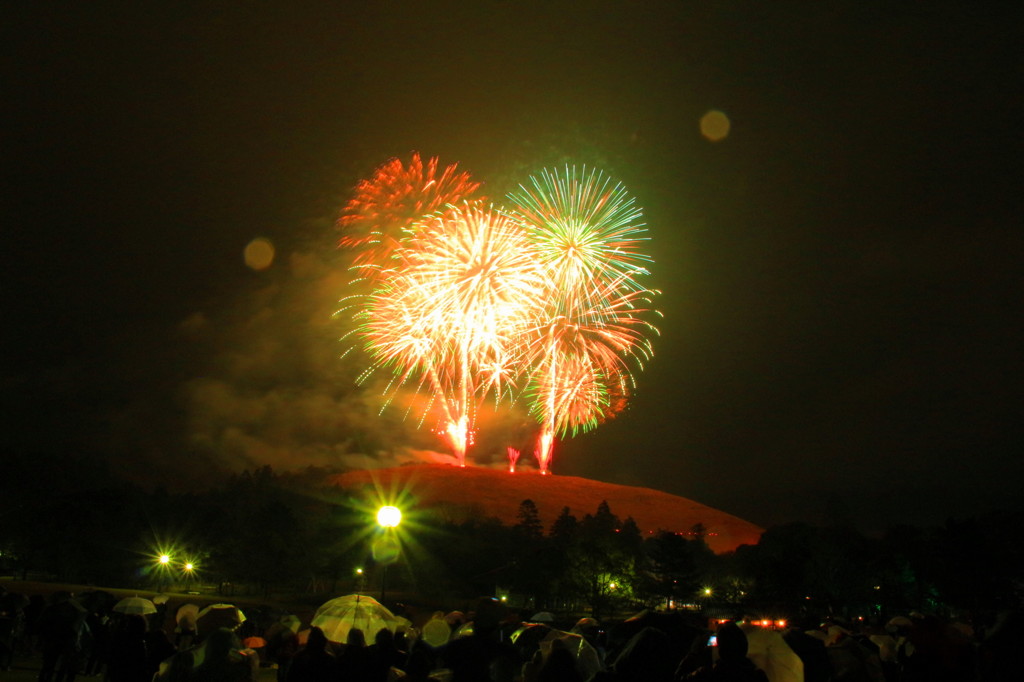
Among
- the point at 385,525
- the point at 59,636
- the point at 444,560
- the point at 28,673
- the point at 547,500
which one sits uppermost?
the point at 547,500

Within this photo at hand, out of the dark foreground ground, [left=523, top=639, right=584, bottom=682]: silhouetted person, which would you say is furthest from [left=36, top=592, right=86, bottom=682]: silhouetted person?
[left=523, top=639, right=584, bottom=682]: silhouetted person

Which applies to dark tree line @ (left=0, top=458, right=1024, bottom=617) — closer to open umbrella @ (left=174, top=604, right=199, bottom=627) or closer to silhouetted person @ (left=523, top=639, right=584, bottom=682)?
open umbrella @ (left=174, top=604, right=199, bottom=627)

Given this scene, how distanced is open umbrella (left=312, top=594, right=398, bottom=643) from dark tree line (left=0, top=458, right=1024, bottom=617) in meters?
41.9

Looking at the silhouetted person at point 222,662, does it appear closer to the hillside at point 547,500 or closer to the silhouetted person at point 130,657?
the silhouetted person at point 130,657

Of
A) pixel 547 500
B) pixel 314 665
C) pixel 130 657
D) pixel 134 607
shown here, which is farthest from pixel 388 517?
pixel 547 500

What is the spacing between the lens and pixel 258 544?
61.8 meters

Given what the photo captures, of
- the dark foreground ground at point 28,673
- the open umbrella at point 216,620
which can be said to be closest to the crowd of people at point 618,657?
the open umbrella at point 216,620

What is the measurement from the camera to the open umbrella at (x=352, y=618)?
1103cm

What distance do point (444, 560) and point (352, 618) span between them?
2373 inches

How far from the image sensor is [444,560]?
226 ft

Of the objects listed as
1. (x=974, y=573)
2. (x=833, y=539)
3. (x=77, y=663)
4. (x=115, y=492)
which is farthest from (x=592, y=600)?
(x=77, y=663)

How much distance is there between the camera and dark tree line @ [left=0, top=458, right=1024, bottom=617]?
180ft

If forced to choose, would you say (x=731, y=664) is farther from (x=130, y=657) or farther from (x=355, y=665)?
(x=130, y=657)

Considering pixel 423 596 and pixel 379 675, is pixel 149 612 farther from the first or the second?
pixel 423 596
